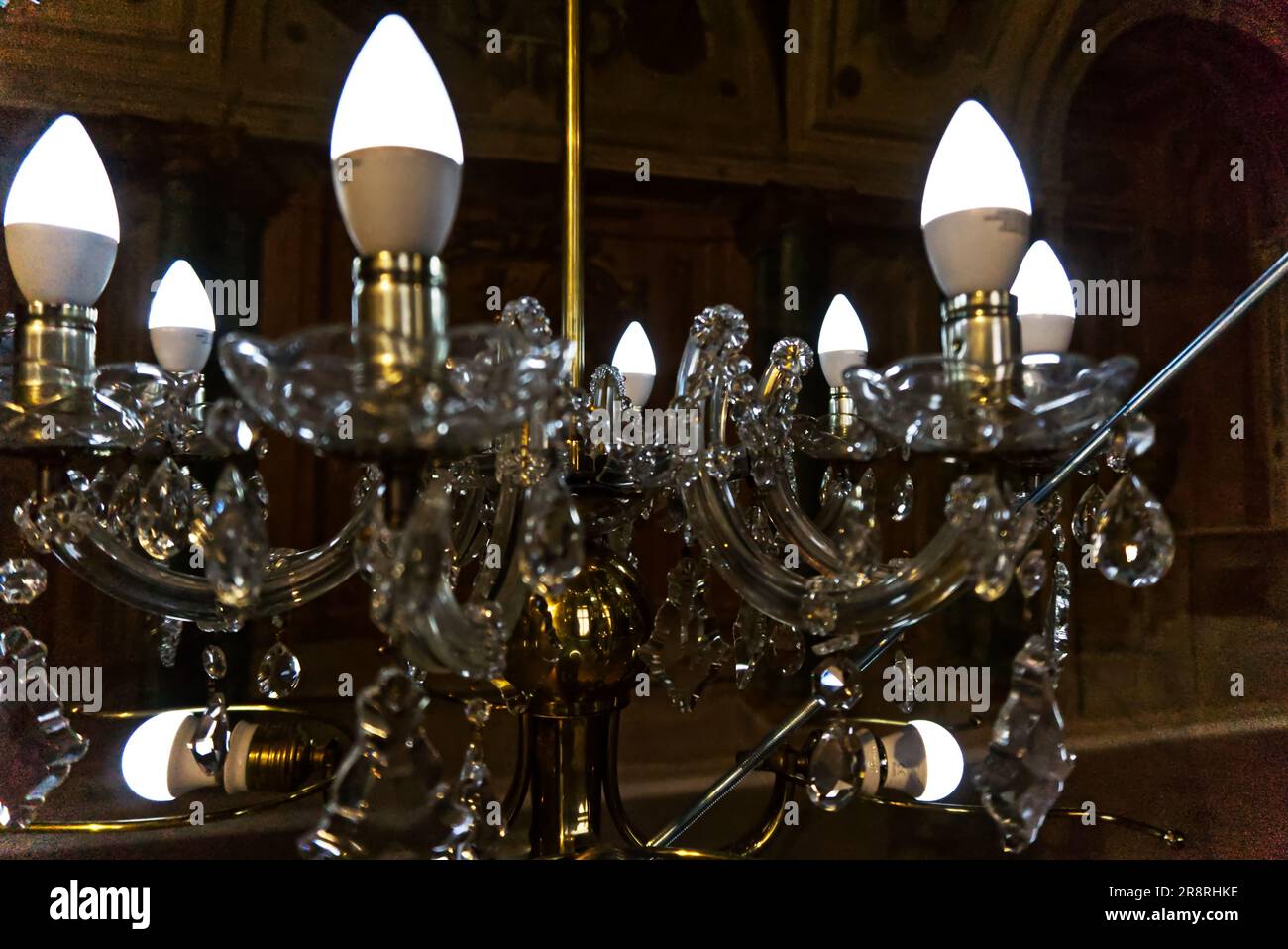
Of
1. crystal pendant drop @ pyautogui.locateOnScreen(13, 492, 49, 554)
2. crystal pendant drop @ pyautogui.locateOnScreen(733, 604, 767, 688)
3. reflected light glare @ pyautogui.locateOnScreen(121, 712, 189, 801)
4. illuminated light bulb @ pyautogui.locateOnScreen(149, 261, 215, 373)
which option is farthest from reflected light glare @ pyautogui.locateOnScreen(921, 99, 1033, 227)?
reflected light glare @ pyautogui.locateOnScreen(121, 712, 189, 801)

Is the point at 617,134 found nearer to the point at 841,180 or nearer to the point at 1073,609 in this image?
the point at 841,180

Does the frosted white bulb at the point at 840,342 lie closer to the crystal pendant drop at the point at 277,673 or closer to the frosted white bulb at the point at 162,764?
the crystal pendant drop at the point at 277,673

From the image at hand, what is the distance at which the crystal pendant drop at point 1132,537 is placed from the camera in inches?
19.3

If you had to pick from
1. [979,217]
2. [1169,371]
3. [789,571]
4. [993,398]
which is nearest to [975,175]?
[979,217]

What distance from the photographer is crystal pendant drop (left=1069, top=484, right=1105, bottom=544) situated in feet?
2.24

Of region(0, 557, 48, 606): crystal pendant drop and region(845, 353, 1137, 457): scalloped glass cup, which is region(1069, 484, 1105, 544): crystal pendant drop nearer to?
region(845, 353, 1137, 457): scalloped glass cup

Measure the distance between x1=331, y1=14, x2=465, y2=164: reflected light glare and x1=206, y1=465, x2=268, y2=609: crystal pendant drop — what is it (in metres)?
0.16

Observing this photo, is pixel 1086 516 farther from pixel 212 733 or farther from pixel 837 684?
pixel 212 733

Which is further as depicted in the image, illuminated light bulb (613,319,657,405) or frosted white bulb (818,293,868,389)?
illuminated light bulb (613,319,657,405)

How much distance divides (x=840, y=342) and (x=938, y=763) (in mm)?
389

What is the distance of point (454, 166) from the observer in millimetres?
439

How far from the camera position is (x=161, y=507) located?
650 millimetres
